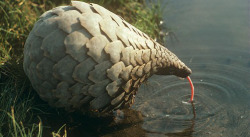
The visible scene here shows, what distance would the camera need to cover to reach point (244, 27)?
177 inches

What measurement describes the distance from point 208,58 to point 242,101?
2.63 feet

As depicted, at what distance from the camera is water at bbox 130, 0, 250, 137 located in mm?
3131

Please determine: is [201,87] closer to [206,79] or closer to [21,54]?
[206,79]

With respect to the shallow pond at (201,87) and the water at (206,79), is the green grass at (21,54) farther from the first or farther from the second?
the water at (206,79)

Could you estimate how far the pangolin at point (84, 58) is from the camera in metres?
2.67

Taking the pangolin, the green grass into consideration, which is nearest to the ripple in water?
the pangolin

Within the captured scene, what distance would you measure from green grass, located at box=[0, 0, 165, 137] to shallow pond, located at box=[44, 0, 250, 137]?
34cm

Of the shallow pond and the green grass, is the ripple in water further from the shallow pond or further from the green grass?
the green grass

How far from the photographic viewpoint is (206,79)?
3.74 meters

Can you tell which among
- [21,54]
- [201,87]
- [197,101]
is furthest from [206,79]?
[21,54]

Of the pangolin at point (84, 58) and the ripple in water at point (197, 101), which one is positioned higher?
the pangolin at point (84, 58)

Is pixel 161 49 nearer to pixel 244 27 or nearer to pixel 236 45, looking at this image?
pixel 236 45

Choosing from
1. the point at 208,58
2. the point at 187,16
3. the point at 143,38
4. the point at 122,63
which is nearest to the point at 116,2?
the point at 187,16

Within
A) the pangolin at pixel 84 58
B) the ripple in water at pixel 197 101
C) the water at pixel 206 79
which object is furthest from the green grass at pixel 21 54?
the ripple in water at pixel 197 101
